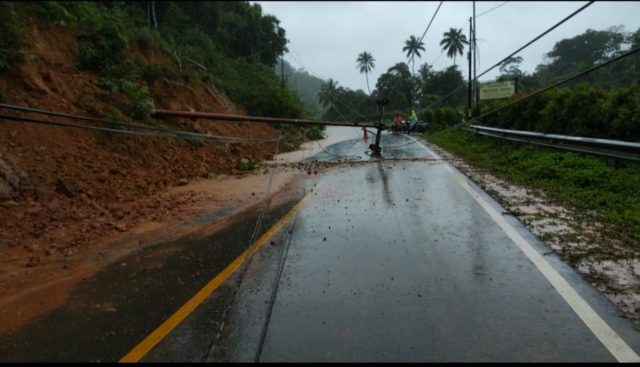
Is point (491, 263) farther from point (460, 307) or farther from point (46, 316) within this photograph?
point (46, 316)

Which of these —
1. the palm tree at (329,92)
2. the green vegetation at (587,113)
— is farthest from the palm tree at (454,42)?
the green vegetation at (587,113)

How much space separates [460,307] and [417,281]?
67cm

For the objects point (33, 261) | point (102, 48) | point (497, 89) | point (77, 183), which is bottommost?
point (33, 261)

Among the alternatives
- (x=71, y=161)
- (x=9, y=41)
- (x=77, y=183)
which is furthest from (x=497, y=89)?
(x=77, y=183)

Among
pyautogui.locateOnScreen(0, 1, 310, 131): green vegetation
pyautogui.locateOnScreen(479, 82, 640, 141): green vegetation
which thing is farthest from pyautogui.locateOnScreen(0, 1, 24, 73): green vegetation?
pyautogui.locateOnScreen(479, 82, 640, 141): green vegetation

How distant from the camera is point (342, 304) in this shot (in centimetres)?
407

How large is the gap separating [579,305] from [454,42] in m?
78.6

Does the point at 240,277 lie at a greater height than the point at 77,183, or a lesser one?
lesser

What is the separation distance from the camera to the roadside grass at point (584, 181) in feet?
21.6

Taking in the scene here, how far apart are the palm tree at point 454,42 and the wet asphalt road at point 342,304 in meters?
75.2

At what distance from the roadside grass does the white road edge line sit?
44.7 inches

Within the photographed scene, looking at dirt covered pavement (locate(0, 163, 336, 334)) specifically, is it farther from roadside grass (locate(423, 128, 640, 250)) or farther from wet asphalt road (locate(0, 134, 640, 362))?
roadside grass (locate(423, 128, 640, 250))

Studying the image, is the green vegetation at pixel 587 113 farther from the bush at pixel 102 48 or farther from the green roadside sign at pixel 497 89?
the green roadside sign at pixel 497 89

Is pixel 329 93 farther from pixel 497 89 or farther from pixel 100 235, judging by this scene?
pixel 100 235
